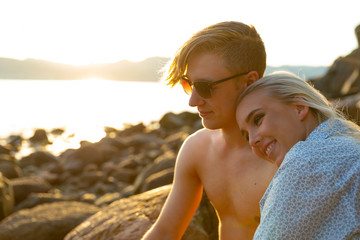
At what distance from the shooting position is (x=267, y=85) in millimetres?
2395

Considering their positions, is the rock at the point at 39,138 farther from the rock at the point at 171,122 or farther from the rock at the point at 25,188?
the rock at the point at 25,188

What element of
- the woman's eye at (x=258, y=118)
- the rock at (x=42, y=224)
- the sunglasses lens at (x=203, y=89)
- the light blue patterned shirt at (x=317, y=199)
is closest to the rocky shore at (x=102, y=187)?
the rock at (x=42, y=224)

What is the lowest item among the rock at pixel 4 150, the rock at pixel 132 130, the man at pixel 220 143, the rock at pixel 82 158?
the rock at pixel 132 130

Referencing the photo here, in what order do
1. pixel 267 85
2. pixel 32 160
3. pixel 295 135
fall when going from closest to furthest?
pixel 295 135
pixel 267 85
pixel 32 160

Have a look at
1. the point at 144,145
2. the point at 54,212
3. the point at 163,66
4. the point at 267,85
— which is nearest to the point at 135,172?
the point at 144,145

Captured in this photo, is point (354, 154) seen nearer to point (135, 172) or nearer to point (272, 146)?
point (272, 146)

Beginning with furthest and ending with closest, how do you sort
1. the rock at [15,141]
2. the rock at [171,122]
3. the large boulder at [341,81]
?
the rock at [171,122]
the rock at [15,141]
the large boulder at [341,81]

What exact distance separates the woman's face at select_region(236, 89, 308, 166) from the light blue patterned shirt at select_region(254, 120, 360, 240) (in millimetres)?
401

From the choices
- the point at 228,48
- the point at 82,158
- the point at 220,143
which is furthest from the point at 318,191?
the point at 82,158

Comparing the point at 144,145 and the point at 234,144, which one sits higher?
the point at 234,144

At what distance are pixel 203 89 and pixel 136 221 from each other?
1661 mm

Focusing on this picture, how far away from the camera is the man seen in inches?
118

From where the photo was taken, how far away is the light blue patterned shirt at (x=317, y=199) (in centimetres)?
171

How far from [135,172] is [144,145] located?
5251mm
